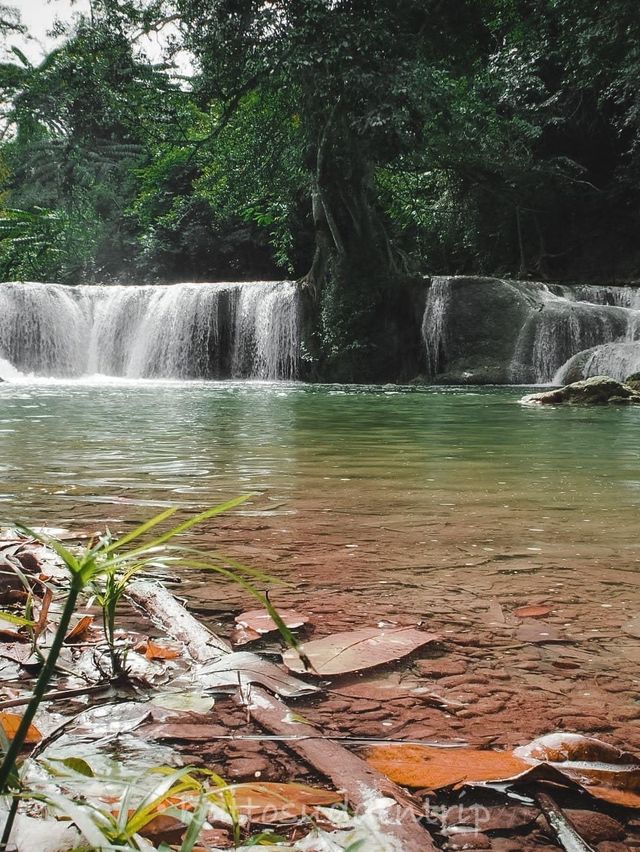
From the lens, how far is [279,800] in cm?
81

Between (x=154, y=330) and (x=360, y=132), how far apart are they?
8.22 m

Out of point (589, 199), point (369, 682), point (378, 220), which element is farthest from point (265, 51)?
point (369, 682)

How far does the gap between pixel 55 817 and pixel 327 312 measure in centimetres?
1876

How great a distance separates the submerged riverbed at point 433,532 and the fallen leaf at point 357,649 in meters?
0.06

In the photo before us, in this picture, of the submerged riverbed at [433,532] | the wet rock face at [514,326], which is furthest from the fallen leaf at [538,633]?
the wet rock face at [514,326]

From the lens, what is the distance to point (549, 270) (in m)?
24.5

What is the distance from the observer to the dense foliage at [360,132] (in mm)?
15891

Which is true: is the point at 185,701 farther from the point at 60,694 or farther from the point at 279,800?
the point at 279,800

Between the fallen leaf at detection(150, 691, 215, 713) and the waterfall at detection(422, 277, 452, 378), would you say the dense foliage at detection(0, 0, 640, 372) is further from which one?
the fallen leaf at detection(150, 691, 215, 713)

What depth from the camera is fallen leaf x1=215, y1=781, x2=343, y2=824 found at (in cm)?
78

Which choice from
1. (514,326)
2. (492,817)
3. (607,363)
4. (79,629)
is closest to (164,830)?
(492,817)

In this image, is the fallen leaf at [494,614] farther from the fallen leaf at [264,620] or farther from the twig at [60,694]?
the twig at [60,694]

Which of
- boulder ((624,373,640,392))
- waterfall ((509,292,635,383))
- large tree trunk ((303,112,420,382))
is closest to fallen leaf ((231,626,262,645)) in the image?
boulder ((624,373,640,392))

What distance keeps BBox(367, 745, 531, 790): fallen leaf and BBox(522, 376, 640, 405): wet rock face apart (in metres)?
9.33
